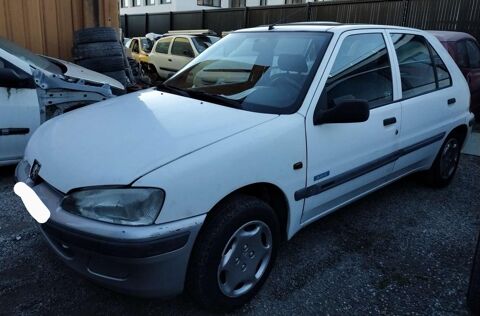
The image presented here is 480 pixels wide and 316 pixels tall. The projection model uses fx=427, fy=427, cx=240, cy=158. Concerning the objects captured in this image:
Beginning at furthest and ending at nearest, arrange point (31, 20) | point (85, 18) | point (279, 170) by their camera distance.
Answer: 1. point (85, 18)
2. point (31, 20)
3. point (279, 170)

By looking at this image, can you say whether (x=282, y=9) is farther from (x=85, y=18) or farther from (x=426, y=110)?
(x=426, y=110)

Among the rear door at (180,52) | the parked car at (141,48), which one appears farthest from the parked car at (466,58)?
the parked car at (141,48)

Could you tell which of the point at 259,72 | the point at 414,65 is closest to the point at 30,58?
the point at 259,72

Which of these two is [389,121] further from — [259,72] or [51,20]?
[51,20]

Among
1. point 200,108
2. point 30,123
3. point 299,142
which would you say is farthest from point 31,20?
point 299,142

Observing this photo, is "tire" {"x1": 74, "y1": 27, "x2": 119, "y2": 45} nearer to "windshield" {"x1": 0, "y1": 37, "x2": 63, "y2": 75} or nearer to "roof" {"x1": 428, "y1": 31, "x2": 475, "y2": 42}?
"windshield" {"x1": 0, "y1": 37, "x2": 63, "y2": 75}

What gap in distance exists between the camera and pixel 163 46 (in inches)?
519

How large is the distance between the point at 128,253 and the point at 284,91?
1397mm

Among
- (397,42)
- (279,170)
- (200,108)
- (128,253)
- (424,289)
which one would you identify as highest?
(397,42)

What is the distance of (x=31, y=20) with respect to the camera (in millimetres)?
6836

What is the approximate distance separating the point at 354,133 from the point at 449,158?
1991 millimetres

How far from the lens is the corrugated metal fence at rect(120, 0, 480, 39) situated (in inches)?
456

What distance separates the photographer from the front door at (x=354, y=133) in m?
2.68

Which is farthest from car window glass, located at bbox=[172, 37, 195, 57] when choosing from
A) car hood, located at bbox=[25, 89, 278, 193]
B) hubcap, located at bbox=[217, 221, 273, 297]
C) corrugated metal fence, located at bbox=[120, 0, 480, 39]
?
hubcap, located at bbox=[217, 221, 273, 297]
